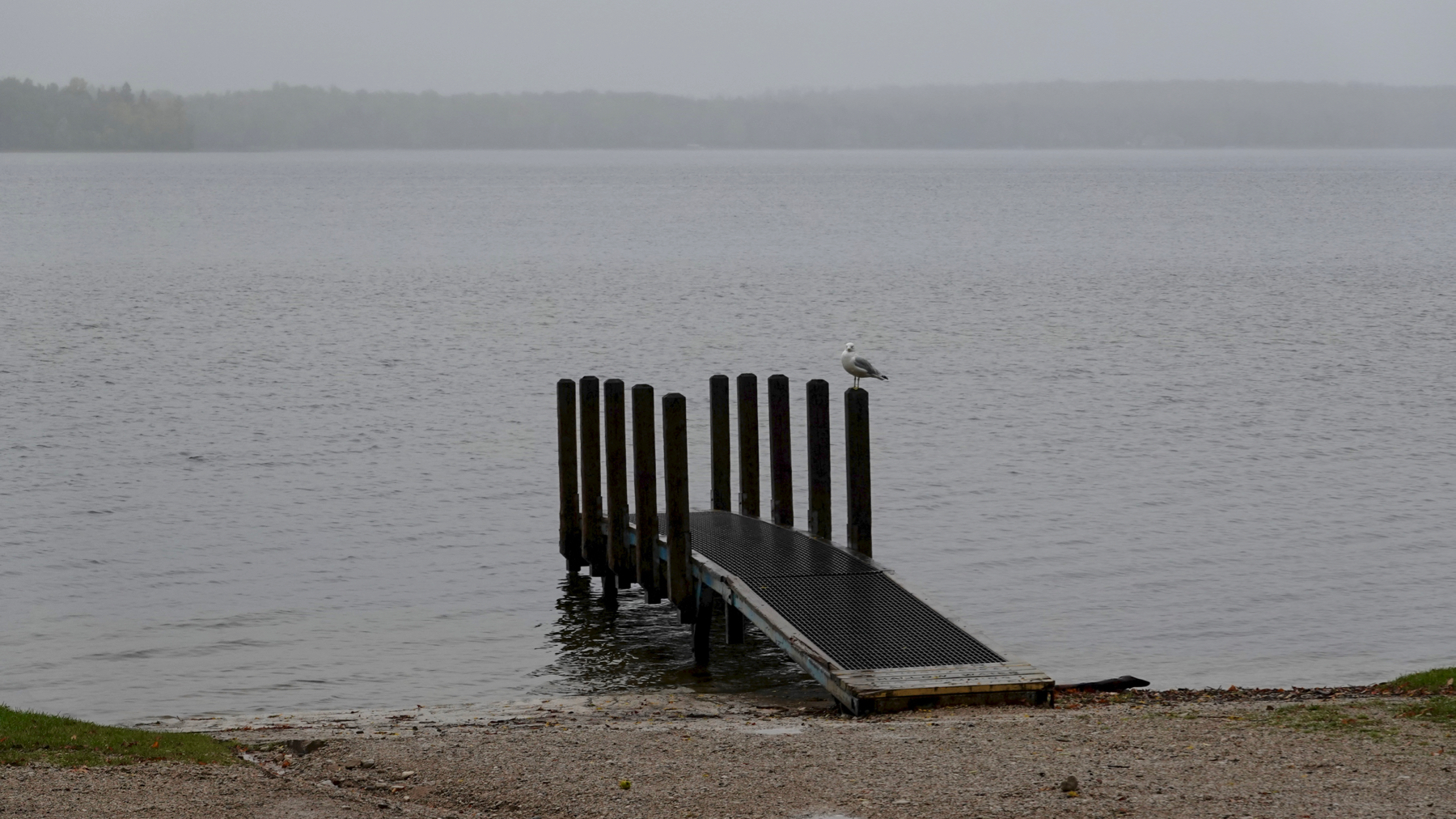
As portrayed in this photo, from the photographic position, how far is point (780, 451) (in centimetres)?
1769

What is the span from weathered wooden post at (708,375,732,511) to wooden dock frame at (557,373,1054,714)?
0.7 inches

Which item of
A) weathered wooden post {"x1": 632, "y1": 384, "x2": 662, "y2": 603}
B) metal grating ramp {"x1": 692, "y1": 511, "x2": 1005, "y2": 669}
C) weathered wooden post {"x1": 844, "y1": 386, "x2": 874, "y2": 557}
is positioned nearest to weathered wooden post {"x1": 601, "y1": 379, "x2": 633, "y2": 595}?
weathered wooden post {"x1": 632, "y1": 384, "x2": 662, "y2": 603}

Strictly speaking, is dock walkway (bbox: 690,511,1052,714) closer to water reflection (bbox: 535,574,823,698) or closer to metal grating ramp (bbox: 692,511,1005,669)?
metal grating ramp (bbox: 692,511,1005,669)

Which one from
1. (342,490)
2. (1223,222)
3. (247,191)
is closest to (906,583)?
(342,490)

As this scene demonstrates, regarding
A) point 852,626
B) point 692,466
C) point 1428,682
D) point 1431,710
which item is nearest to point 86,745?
point 852,626

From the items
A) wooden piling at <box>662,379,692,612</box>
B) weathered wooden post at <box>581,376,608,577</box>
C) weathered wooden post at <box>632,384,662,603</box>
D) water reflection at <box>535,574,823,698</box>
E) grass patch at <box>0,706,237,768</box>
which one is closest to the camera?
grass patch at <box>0,706,237,768</box>

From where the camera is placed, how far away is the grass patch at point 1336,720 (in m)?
10.9

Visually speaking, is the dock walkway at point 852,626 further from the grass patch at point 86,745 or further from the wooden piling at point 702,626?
the grass patch at point 86,745

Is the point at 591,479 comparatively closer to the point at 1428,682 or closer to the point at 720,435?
the point at 720,435

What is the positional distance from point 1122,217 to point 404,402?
103 meters

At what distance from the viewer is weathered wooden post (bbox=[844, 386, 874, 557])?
1656cm

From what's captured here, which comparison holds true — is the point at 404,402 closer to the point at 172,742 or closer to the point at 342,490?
the point at 342,490

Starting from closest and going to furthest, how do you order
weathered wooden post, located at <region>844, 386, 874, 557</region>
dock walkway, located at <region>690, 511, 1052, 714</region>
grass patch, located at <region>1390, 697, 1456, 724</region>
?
grass patch, located at <region>1390, 697, 1456, 724</region>
dock walkway, located at <region>690, 511, 1052, 714</region>
weathered wooden post, located at <region>844, 386, 874, 557</region>

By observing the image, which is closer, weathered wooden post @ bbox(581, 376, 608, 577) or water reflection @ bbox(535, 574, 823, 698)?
water reflection @ bbox(535, 574, 823, 698)
